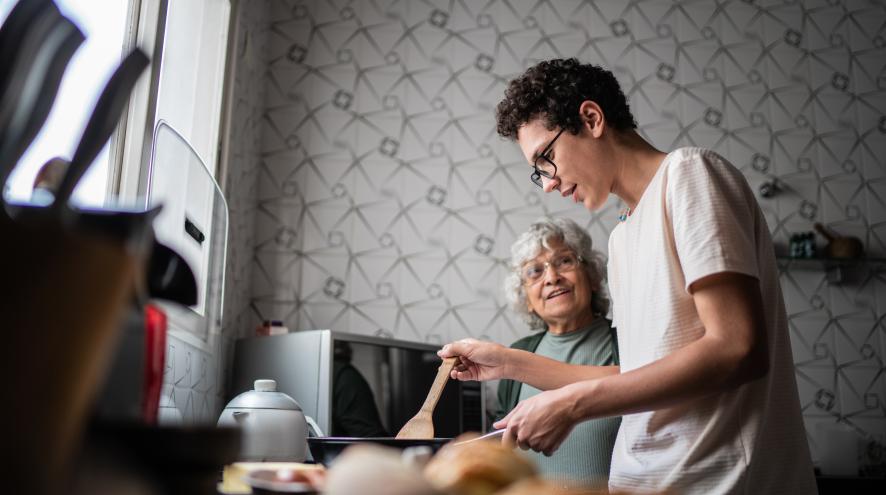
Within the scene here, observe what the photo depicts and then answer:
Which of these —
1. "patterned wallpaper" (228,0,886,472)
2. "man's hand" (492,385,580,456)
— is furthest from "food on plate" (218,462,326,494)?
"patterned wallpaper" (228,0,886,472)

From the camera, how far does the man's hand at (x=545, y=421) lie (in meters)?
0.96

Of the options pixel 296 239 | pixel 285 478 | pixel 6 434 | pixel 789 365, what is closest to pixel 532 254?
pixel 296 239

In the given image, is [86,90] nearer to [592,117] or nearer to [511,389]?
[592,117]

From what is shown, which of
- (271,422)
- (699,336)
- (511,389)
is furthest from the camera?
(511,389)

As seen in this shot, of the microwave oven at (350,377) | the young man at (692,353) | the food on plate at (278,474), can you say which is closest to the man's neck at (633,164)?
the young man at (692,353)

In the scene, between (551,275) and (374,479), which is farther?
(551,275)

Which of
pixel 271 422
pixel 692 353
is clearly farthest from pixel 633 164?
pixel 271 422

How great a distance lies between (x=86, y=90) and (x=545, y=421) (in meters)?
1.10

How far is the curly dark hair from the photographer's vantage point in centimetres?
133

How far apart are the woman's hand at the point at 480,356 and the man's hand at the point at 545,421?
1.67 ft

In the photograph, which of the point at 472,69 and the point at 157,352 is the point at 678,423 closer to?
the point at 157,352

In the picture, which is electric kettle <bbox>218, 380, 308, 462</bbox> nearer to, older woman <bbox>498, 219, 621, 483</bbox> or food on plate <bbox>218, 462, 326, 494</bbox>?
food on plate <bbox>218, 462, 326, 494</bbox>

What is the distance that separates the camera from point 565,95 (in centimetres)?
134

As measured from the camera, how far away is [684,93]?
3.20 meters
